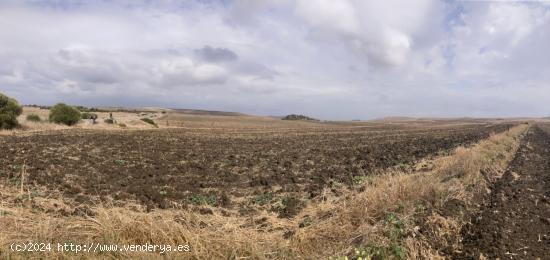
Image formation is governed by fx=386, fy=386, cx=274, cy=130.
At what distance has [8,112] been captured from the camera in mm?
36781

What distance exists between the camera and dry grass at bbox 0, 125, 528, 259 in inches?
226

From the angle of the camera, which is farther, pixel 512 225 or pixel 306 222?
pixel 306 222

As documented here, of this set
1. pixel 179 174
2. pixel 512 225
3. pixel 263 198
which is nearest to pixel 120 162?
pixel 179 174

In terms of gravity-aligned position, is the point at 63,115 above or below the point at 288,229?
above

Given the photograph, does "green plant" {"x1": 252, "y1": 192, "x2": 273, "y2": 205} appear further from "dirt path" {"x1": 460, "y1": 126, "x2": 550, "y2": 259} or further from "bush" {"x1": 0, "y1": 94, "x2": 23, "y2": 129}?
"bush" {"x1": 0, "y1": 94, "x2": 23, "y2": 129}

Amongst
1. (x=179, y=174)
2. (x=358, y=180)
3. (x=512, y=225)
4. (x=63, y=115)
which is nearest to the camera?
(x=512, y=225)

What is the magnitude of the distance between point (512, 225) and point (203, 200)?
24.3ft

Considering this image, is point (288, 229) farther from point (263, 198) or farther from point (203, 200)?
point (203, 200)

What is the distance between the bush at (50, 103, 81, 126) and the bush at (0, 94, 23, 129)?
331 inches

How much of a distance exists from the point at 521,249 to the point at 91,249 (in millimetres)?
6904

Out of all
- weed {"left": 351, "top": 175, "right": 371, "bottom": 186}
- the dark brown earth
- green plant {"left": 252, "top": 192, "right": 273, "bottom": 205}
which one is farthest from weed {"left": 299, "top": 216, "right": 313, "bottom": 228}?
weed {"left": 351, "top": 175, "right": 371, "bottom": 186}

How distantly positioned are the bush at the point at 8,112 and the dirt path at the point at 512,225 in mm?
40266

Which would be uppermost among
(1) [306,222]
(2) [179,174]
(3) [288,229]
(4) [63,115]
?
(4) [63,115]

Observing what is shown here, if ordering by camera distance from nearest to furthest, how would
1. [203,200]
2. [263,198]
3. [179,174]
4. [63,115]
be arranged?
[203,200] < [263,198] < [179,174] < [63,115]
